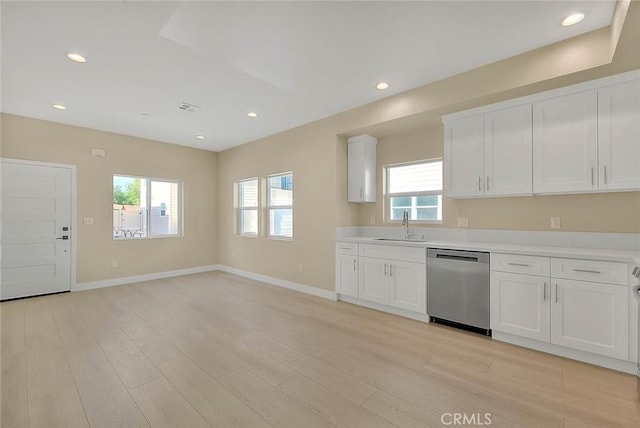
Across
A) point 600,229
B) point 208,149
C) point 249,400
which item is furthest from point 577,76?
point 208,149

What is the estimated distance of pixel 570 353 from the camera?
2.51 m

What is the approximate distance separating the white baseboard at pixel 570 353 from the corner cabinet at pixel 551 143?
1.46 m

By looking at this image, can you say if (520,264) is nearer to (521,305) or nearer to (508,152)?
(521,305)

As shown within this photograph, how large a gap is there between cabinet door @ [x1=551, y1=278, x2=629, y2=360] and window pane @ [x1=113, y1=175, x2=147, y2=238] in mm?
6535

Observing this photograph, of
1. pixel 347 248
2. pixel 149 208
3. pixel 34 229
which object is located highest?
pixel 149 208

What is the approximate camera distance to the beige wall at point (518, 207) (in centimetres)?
273

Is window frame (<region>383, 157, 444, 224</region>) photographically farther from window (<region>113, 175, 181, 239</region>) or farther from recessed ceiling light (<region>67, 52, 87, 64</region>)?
window (<region>113, 175, 181, 239</region>)

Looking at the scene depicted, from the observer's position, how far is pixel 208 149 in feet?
21.5

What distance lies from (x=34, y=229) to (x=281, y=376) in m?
4.84

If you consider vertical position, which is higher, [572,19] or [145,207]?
[572,19]

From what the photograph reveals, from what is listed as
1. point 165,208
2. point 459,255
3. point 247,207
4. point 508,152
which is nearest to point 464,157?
point 508,152

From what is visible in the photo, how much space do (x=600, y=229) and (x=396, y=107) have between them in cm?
251

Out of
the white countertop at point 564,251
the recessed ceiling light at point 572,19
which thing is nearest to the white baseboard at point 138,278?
the white countertop at point 564,251

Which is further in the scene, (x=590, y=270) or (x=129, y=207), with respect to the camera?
(x=129, y=207)
